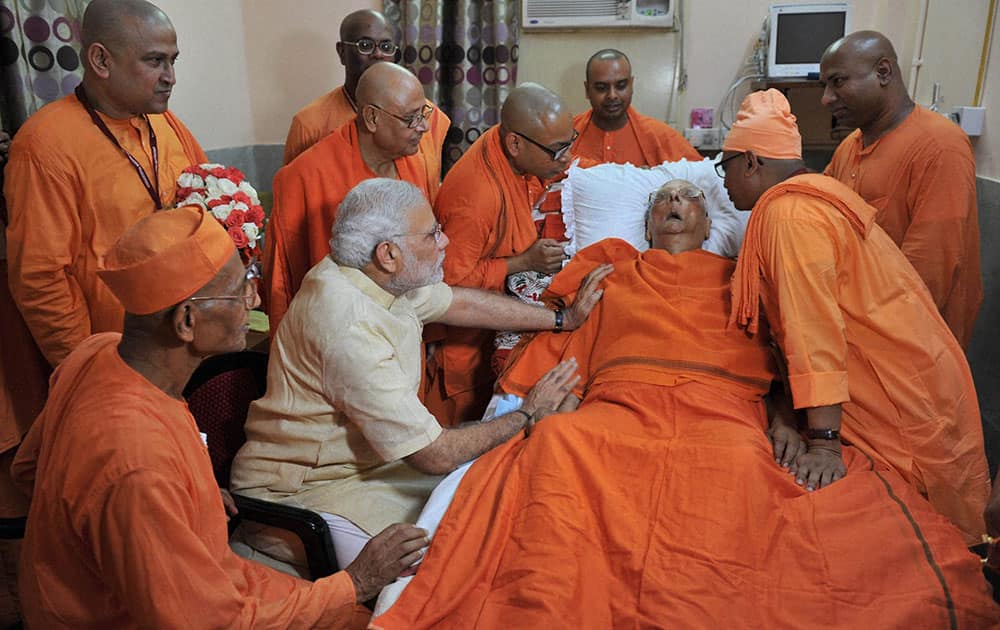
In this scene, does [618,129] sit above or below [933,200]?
above

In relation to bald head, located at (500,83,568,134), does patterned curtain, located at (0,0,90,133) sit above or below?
above

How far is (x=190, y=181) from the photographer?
2805 mm

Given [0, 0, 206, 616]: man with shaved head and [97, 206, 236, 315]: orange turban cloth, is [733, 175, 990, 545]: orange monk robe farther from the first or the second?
[0, 0, 206, 616]: man with shaved head

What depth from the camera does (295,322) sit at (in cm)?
218

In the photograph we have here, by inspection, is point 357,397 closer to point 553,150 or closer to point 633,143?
point 553,150

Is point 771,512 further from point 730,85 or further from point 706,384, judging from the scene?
point 730,85

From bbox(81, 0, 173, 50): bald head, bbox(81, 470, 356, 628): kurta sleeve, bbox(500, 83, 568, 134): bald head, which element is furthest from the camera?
bbox(500, 83, 568, 134): bald head

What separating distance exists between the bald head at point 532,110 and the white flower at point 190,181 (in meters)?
1.19

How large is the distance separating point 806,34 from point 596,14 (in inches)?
53.3

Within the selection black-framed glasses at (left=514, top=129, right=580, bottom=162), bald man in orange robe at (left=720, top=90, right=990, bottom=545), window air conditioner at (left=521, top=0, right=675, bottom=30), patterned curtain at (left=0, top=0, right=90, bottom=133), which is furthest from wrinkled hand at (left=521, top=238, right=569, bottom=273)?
window air conditioner at (left=521, top=0, right=675, bottom=30)

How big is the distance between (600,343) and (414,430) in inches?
36.9

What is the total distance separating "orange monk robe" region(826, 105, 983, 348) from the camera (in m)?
3.12

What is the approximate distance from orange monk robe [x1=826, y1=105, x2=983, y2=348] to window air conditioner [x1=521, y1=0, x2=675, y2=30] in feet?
7.28

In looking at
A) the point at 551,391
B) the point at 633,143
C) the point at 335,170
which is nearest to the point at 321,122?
the point at 335,170
